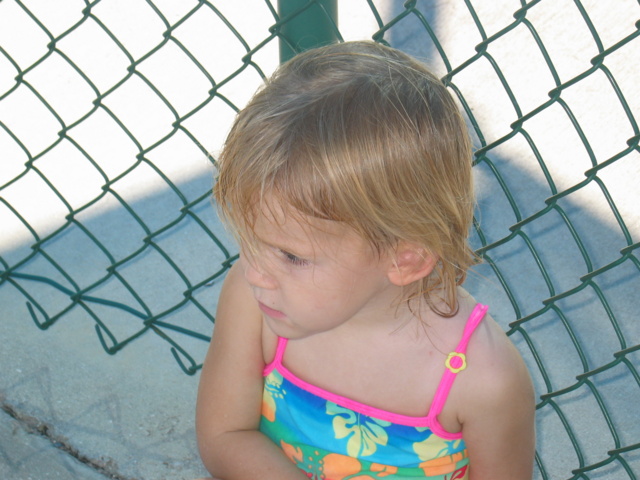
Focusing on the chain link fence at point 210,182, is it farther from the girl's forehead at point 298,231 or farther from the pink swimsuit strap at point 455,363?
the girl's forehead at point 298,231

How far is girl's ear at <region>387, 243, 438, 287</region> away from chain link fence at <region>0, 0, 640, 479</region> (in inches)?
23.3

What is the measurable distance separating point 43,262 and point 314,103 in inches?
56.2

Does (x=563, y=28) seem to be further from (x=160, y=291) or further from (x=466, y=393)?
(x=466, y=393)

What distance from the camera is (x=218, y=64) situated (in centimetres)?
282

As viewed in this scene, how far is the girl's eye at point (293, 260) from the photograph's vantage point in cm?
117

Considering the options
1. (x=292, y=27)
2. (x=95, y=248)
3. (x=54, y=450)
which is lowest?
(x=54, y=450)

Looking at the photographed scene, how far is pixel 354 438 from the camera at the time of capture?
1453 millimetres

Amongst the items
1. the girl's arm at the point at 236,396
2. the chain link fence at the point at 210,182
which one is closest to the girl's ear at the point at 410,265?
the girl's arm at the point at 236,396

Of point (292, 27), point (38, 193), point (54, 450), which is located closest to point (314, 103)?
point (292, 27)

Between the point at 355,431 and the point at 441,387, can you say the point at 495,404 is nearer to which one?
the point at 441,387

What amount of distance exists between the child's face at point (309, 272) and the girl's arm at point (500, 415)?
0.25 metres

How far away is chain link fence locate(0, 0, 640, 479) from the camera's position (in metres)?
2.03

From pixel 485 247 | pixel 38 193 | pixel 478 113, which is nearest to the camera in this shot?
pixel 485 247

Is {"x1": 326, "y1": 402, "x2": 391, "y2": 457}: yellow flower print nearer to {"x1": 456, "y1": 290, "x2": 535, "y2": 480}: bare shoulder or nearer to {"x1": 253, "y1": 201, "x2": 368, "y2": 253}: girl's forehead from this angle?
{"x1": 456, "y1": 290, "x2": 535, "y2": 480}: bare shoulder
